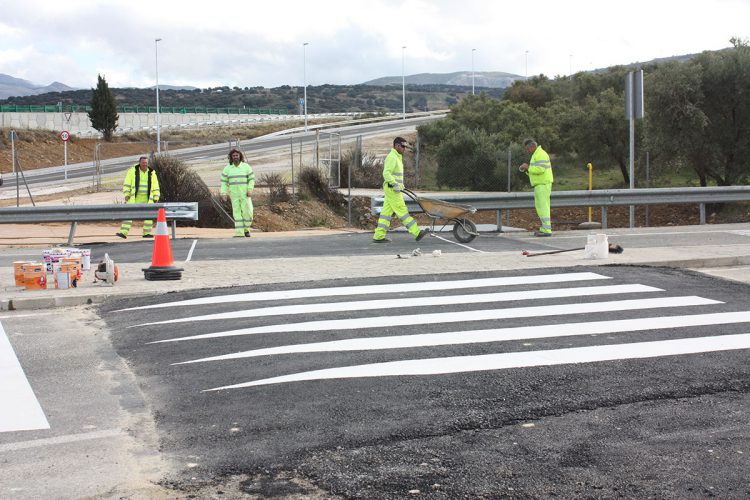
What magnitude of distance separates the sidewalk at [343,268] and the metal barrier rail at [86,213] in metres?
4.41

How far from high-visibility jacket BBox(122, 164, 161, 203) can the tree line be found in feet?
38.8

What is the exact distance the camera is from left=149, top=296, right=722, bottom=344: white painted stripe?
351 inches

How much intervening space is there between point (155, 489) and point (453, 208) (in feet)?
37.5

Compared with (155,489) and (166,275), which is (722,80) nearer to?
(166,275)

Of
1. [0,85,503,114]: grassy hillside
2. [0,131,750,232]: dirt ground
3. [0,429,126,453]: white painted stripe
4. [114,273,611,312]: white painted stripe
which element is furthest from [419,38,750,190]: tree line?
[0,85,503,114]: grassy hillside

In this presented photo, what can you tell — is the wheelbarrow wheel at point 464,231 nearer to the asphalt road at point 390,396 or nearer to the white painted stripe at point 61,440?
the asphalt road at point 390,396

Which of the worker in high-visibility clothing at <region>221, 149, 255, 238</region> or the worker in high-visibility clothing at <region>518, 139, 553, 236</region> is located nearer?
the worker in high-visibility clothing at <region>518, 139, 553, 236</region>

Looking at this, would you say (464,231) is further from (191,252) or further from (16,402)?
(16,402)

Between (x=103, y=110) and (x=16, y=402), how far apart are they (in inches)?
2403

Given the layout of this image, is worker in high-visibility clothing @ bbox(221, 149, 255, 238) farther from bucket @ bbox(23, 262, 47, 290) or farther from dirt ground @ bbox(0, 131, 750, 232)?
bucket @ bbox(23, 262, 47, 290)

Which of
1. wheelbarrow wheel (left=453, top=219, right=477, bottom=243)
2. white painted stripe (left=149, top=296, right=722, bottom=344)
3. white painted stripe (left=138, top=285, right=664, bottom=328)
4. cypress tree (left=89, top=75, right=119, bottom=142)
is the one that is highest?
cypress tree (left=89, top=75, right=119, bottom=142)

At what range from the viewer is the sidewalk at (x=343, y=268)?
11.0 metres

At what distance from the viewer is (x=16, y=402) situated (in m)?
6.68

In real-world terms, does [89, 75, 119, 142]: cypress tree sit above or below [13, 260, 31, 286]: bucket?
above
